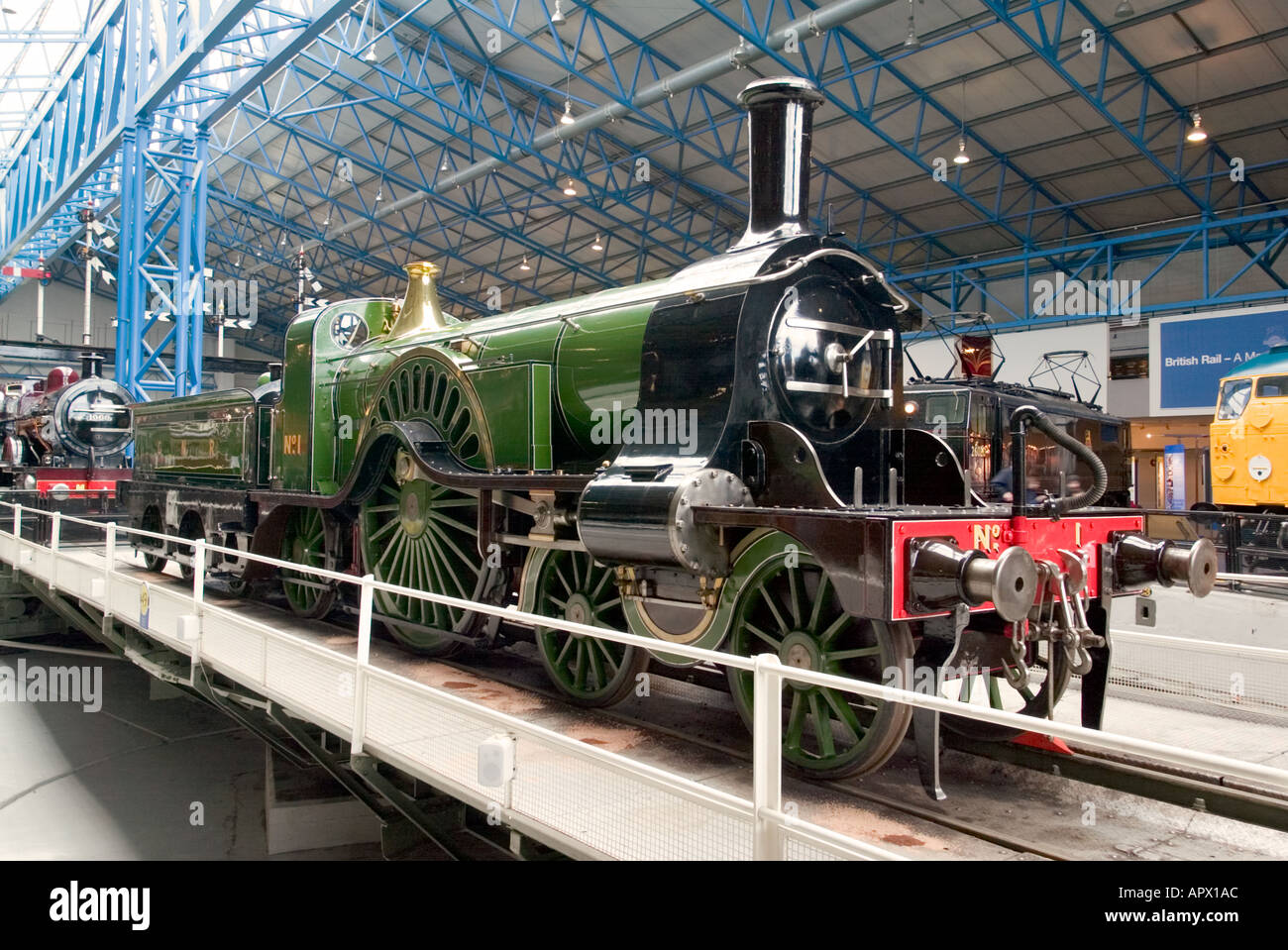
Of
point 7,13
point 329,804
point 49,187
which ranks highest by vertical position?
point 7,13

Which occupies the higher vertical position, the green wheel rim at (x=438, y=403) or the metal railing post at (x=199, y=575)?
the green wheel rim at (x=438, y=403)

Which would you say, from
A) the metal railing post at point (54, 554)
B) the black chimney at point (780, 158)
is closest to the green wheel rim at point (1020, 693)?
the black chimney at point (780, 158)

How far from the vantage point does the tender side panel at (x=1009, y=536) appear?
3570mm

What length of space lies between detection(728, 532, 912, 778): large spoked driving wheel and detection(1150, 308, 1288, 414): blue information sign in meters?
13.2

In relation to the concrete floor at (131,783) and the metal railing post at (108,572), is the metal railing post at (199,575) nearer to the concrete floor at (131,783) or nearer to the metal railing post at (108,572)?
the metal railing post at (108,572)

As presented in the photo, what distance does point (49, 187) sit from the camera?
2303cm

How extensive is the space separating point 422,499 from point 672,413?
8.44ft

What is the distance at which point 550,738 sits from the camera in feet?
11.0

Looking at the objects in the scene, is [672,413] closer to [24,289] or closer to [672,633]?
[672,633]

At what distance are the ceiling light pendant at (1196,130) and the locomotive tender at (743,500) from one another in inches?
474

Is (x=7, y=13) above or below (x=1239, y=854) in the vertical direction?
above

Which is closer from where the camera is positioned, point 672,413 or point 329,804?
point 672,413

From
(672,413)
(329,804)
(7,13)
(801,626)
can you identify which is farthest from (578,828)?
(7,13)

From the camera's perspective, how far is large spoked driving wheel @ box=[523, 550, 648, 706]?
199 inches
